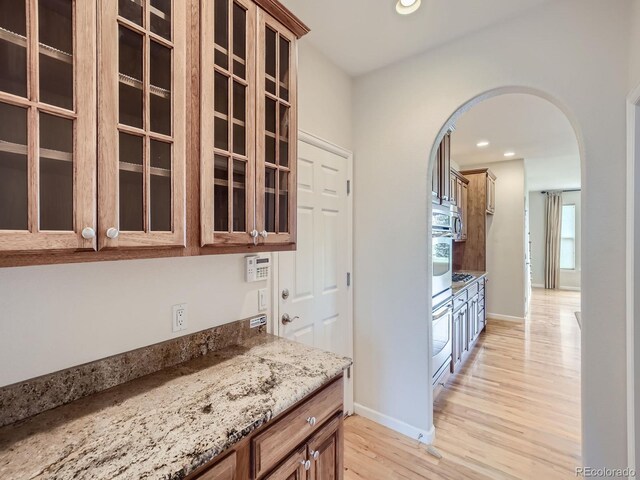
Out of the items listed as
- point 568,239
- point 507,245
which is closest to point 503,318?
point 507,245

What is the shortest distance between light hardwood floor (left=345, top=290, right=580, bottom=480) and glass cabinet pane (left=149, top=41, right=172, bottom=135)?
2.10 metres

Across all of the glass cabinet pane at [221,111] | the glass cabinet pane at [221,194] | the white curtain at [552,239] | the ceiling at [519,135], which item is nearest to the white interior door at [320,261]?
the glass cabinet pane at [221,194]

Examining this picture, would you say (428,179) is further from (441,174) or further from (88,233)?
(88,233)

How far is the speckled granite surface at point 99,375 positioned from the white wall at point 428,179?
1274 mm

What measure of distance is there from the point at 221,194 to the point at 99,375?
0.78 m

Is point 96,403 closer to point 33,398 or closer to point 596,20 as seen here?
point 33,398

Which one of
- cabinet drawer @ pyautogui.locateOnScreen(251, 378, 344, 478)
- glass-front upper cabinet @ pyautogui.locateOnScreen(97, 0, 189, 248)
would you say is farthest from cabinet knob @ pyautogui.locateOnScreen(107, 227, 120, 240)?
cabinet drawer @ pyautogui.locateOnScreen(251, 378, 344, 478)

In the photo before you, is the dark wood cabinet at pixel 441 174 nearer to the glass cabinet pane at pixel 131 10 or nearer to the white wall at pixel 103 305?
the white wall at pixel 103 305

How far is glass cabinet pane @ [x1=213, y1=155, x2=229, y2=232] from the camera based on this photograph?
113cm

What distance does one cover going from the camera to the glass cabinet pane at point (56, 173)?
75 cm

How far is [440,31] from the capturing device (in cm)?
188

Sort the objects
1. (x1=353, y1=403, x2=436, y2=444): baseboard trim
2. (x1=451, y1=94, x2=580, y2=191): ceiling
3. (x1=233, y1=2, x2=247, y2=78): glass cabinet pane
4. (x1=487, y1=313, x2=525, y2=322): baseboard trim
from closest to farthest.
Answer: (x1=233, y1=2, x2=247, y2=78): glass cabinet pane
(x1=353, y1=403, x2=436, y2=444): baseboard trim
(x1=451, y1=94, x2=580, y2=191): ceiling
(x1=487, y1=313, x2=525, y2=322): baseboard trim

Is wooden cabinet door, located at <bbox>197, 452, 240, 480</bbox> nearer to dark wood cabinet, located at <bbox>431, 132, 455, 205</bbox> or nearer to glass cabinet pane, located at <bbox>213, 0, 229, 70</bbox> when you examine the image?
glass cabinet pane, located at <bbox>213, 0, 229, 70</bbox>

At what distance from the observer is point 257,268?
1.69 m
